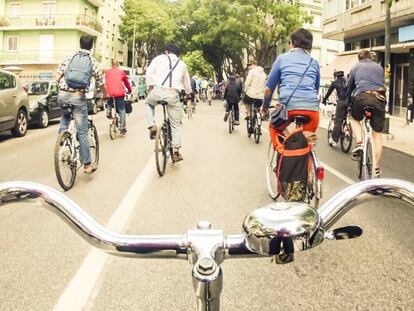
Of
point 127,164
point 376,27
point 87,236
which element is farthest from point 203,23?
point 87,236

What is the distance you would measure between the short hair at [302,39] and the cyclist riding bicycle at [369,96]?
234cm

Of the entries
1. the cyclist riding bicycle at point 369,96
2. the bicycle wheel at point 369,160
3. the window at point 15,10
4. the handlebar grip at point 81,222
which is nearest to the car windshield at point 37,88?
the cyclist riding bicycle at point 369,96

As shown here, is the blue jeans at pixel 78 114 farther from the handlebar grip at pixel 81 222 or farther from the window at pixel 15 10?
the window at pixel 15 10

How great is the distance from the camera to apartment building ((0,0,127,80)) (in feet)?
158

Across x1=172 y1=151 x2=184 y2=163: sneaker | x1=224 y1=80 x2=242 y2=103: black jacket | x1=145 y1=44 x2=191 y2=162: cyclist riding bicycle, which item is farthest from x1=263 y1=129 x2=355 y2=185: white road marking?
x1=224 y1=80 x2=242 y2=103: black jacket

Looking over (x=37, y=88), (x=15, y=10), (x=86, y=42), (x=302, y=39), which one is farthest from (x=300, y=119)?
(x=15, y=10)

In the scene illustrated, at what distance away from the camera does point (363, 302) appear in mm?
3342

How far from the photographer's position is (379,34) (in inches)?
1065

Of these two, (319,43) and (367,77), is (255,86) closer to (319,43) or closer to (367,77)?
(367,77)

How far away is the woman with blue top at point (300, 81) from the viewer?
5406mm

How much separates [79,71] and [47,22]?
4425cm

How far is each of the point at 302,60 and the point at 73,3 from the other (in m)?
46.4

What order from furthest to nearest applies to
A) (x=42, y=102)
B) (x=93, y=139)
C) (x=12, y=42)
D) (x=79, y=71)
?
(x=12, y=42) → (x=42, y=102) → (x=93, y=139) → (x=79, y=71)

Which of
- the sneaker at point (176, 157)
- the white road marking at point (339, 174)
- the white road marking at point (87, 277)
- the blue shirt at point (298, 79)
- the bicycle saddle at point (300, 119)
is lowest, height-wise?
the white road marking at point (87, 277)
